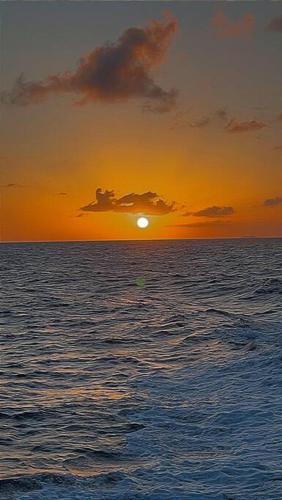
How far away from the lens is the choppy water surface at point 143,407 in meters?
10.3

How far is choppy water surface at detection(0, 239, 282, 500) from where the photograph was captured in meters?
10.3

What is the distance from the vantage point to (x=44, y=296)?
4647cm

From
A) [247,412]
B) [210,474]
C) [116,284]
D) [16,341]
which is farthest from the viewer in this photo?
[116,284]

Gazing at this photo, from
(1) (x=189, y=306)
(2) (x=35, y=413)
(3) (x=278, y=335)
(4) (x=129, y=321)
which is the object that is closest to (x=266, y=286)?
(1) (x=189, y=306)

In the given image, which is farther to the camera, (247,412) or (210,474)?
(247,412)

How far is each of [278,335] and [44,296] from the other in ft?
90.4

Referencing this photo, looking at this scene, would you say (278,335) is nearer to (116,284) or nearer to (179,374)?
(179,374)

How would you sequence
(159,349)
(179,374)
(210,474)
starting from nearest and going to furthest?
(210,474), (179,374), (159,349)

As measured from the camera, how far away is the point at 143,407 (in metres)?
15.0

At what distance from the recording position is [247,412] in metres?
14.2

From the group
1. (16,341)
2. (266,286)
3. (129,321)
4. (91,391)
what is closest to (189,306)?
(129,321)

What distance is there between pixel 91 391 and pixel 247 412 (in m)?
5.14

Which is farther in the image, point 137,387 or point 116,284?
point 116,284

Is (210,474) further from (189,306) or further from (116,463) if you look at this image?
(189,306)
